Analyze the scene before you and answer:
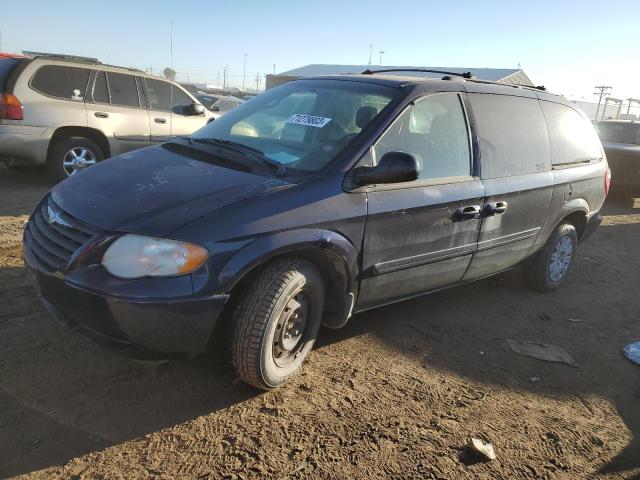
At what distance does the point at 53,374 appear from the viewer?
110 inches

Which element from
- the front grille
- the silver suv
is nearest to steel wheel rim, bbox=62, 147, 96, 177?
the silver suv

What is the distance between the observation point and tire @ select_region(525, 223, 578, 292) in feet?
15.6

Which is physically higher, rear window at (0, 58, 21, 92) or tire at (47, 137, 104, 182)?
rear window at (0, 58, 21, 92)

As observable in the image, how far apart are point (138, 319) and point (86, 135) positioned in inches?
222

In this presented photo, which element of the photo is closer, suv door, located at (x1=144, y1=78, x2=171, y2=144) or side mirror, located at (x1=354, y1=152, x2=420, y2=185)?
side mirror, located at (x1=354, y1=152, x2=420, y2=185)

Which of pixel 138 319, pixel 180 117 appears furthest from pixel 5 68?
pixel 138 319

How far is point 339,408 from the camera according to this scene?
111 inches

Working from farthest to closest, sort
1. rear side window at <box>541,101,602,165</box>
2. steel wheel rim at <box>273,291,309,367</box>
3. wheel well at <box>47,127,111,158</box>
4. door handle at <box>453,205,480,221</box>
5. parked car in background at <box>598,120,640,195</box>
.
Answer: parked car in background at <box>598,120,640,195</box> < wheel well at <box>47,127,111,158</box> < rear side window at <box>541,101,602,165</box> < door handle at <box>453,205,480,221</box> < steel wheel rim at <box>273,291,309,367</box>

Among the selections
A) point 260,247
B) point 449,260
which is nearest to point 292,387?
point 260,247

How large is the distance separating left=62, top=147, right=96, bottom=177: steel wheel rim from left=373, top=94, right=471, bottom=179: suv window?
17.3ft

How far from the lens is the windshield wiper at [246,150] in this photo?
2960 mm

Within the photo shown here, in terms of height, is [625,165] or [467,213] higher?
[467,213]

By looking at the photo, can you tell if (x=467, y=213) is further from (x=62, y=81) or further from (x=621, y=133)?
(x=621, y=133)

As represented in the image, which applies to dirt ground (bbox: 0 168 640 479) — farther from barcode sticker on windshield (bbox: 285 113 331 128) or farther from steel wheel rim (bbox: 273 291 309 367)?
barcode sticker on windshield (bbox: 285 113 331 128)
